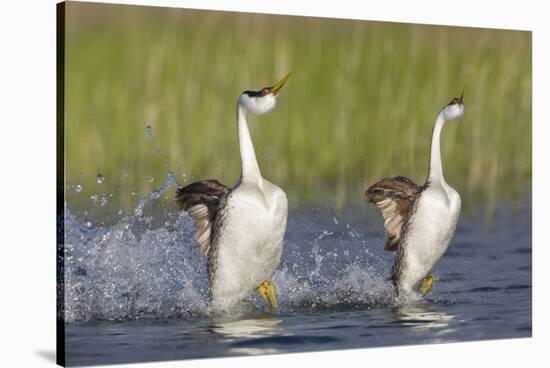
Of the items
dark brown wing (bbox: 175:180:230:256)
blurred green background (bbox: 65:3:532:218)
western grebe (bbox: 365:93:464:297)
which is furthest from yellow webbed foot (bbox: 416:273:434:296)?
dark brown wing (bbox: 175:180:230:256)

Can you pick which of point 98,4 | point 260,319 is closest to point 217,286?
point 260,319

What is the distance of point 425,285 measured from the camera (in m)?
8.40

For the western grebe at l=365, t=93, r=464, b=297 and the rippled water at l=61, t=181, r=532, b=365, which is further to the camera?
the western grebe at l=365, t=93, r=464, b=297

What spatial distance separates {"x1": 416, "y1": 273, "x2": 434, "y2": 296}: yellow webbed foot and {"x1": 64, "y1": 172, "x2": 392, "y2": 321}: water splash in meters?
0.24

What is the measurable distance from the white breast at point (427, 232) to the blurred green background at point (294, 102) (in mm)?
150

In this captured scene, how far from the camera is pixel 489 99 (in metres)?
8.62

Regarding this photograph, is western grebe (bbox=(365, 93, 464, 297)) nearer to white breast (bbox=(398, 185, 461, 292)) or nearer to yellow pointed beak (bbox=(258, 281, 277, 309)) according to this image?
white breast (bbox=(398, 185, 461, 292))

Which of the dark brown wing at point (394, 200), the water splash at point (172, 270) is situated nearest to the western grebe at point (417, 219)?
the dark brown wing at point (394, 200)

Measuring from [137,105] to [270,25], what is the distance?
3.24 feet

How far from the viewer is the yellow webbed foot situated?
8375mm

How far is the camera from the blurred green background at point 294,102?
737cm

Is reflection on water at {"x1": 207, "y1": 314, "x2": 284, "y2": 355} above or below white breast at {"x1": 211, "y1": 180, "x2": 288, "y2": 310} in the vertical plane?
below

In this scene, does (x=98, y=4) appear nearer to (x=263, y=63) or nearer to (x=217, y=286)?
(x=263, y=63)

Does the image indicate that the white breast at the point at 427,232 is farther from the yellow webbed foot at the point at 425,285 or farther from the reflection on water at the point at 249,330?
the reflection on water at the point at 249,330
